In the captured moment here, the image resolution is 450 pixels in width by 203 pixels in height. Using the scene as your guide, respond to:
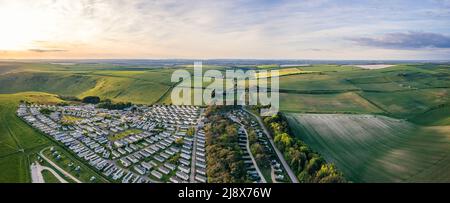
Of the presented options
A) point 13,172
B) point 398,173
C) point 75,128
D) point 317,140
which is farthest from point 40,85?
point 398,173

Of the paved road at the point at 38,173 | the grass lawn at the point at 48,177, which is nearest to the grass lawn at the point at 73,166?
the paved road at the point at 38,173

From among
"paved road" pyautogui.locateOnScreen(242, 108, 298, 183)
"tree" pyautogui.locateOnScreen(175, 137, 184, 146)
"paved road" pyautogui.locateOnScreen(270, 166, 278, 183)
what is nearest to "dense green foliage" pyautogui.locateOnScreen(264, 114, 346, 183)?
"paved road" pyautogui.locateOnScreen(242, 108, 298, 183)

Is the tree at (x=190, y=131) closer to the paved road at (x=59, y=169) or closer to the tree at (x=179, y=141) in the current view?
→ the tree at (x=179, y=141)

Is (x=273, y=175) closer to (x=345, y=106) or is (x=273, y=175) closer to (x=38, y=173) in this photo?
(x=38, y=173)

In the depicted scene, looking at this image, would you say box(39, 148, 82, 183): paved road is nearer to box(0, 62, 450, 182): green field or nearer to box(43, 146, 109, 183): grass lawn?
box(43, 146, 109, 183): grass lawn

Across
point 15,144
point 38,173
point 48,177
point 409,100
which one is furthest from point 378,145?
point 15,144

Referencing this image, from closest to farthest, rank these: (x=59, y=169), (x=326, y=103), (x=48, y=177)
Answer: (x=48, y=177) → (x=59, y=169) → (x=326, y=103)
